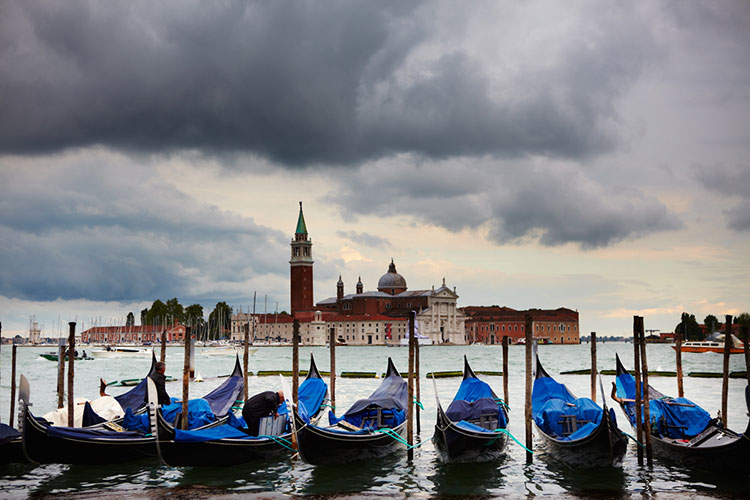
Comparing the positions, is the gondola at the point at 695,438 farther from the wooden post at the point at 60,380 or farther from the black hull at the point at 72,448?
the wooden post at the point at 60,380

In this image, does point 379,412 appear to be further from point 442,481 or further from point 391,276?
point 391,276

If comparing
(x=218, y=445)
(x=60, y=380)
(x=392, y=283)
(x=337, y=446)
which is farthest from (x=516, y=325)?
(x=218, y=445)

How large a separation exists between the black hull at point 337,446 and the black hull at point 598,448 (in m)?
2.61

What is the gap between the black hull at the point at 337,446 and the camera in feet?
31.9

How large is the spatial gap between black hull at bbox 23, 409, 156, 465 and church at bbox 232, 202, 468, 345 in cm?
8740

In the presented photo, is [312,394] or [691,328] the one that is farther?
[691,328]

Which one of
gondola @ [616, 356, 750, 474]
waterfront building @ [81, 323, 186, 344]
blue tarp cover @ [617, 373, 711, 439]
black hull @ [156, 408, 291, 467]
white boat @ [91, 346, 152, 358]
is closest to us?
gondola @ [616, 356, 750, 474]

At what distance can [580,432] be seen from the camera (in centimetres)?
991

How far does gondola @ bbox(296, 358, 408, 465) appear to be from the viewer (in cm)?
977

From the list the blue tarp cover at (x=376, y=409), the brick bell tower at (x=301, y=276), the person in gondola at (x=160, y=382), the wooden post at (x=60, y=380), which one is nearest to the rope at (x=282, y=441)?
the blue tarp cover at (x=376, y=409)

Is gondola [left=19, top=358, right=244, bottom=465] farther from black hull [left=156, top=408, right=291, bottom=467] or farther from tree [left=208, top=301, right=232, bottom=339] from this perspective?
tree [left=208, top=301, right=232, bottom=339]

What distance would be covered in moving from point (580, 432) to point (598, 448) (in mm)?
426

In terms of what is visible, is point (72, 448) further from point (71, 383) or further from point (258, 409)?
point (258, 409)

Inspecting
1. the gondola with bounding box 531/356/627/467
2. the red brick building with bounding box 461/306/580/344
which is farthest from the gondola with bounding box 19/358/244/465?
the red brick building with bounding box 461/306/580/344
